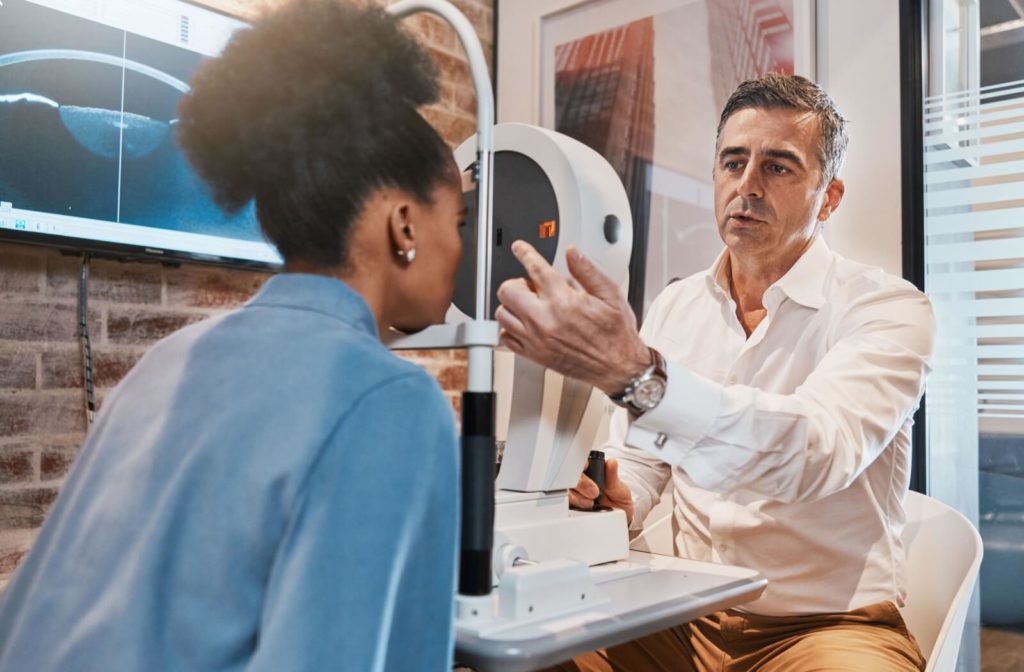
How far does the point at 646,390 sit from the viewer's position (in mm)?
1025

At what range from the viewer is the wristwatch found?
1.02 m

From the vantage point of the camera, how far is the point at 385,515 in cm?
59

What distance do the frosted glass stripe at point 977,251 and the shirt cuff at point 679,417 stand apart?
1.09m

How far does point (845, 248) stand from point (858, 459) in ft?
3.03

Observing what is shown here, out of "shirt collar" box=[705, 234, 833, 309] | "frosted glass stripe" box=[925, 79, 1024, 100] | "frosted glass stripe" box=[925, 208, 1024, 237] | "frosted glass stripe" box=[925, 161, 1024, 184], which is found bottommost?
"shirt collar" box=[705, 234, 833, 309]

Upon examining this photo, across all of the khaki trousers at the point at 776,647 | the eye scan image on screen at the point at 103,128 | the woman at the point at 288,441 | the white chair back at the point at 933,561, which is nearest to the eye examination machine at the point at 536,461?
the woman at the point at 288,441

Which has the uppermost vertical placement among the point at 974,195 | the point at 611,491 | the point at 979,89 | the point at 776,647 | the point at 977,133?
the point at 979,89

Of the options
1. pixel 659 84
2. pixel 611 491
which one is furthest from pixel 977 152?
pixel 611 491

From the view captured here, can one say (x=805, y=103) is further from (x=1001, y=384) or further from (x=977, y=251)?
(x=1001, y=384)

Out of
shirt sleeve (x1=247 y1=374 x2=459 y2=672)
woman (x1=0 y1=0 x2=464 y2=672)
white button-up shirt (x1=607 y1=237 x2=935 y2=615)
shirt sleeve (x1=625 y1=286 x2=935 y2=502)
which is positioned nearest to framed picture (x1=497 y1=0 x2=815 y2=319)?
white button-up shirt (x1=607 y1=237 x2=935 y2=615)

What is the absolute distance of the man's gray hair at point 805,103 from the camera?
59.4 inches

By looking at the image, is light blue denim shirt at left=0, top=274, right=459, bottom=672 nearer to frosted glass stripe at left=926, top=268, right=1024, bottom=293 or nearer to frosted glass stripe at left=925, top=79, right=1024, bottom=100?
frosted glass stripe at left=926, top=268, right=1024, bottom=293

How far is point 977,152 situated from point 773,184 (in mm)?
656

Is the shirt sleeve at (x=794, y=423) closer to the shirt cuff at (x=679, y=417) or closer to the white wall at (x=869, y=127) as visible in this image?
the shirt cuff at (x=679, y=417)
